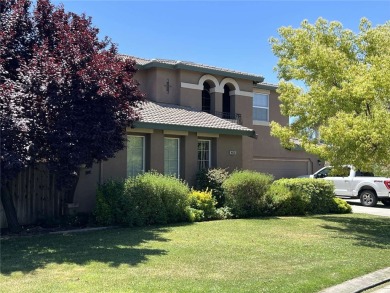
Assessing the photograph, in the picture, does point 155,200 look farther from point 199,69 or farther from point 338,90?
point 199,69

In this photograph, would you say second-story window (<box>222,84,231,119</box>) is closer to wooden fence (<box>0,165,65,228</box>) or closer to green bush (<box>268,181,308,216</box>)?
green bush (<box>268,181,308,216</box>)

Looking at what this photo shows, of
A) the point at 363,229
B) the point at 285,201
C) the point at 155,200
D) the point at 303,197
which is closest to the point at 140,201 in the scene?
the point at 155,200

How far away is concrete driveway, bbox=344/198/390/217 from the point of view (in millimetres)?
17625

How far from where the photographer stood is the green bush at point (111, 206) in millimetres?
12156

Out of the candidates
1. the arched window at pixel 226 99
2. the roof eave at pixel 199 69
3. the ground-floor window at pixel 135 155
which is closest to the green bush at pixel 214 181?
the ground-floor window at pixel 135 155

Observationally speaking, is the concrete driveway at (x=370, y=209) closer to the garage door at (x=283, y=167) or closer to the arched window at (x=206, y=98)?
the garage door at (x=283, y=167)

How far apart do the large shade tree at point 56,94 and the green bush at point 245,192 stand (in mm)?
5004

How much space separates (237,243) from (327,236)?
2.83m

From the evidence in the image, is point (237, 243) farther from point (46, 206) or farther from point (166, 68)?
point (166, 68)

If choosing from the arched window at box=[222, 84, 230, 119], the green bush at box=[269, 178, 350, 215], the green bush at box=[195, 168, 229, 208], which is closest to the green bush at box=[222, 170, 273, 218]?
the green bush at box=[195, 168, 229, 208]

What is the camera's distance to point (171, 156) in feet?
53.3

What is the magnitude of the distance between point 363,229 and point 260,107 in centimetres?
1242

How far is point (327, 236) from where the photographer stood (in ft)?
36.6

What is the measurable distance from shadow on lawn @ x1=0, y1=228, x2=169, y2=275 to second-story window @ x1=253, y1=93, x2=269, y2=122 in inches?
557
